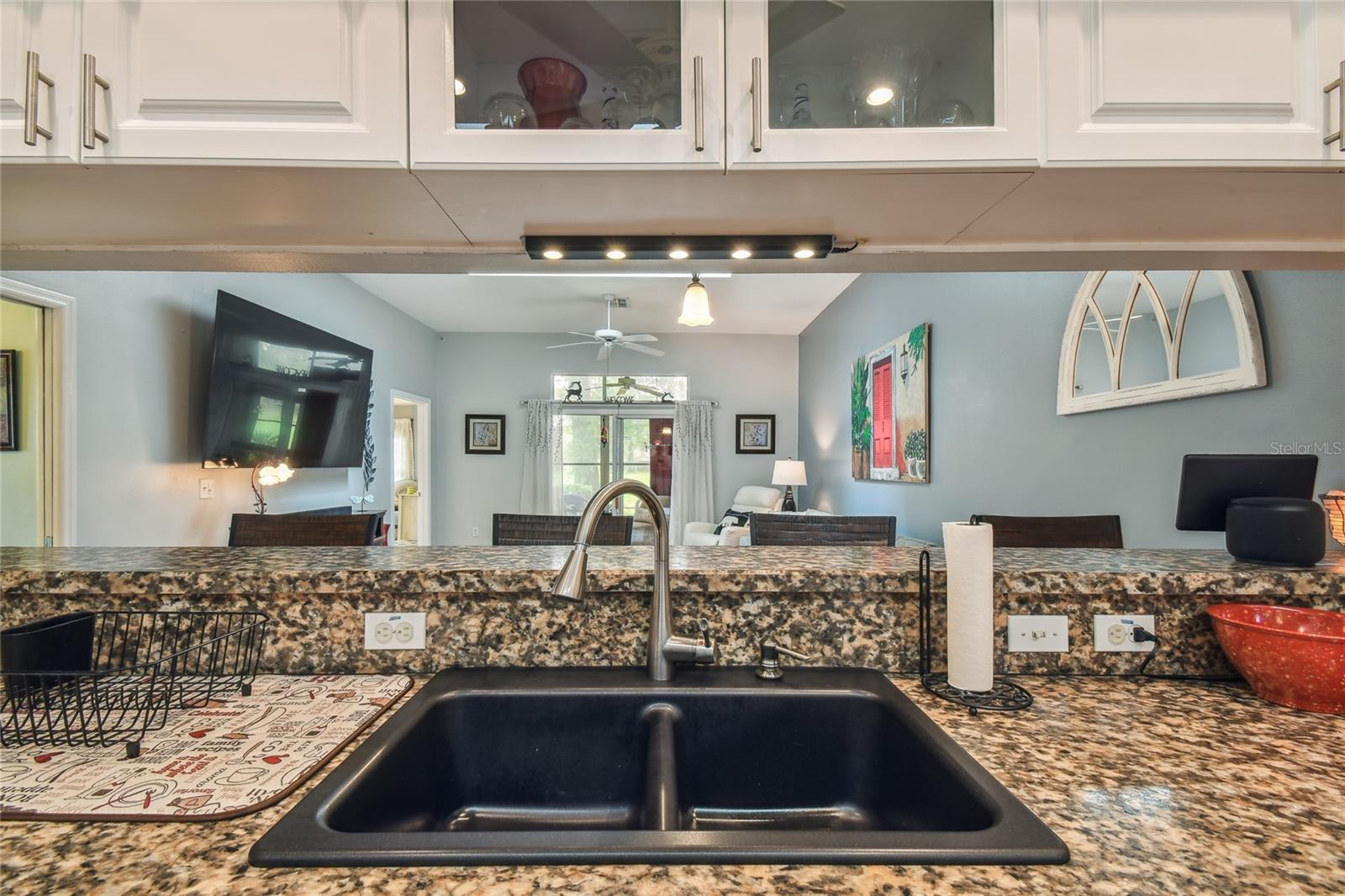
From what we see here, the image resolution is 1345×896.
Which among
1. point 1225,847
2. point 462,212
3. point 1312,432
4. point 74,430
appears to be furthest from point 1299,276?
point 74,430

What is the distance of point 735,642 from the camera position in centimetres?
98

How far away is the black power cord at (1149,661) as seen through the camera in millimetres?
955

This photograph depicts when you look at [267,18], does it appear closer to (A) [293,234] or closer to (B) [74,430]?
(A) [293,234]

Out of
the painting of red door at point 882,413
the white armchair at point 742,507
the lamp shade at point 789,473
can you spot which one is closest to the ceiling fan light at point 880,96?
the painting of red door at point 882,413

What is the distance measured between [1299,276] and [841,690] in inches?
68.8

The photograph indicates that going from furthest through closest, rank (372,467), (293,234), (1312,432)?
(372,467) < (1312,432) < (293,234)

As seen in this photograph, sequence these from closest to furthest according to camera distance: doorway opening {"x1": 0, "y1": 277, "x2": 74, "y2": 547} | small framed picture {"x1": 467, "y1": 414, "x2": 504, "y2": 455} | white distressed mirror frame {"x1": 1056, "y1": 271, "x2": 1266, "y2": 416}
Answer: white distressed mirror frame {"x1": 1056, "y1": 271, "x2": 1266, "y2": 416}
doorway opening {"x1": 0, "y1": 277, "x2": 74, "y2": 547}
small framed picture {"x1": 467, "y1": 414, "x2": 504, "y2": 455}

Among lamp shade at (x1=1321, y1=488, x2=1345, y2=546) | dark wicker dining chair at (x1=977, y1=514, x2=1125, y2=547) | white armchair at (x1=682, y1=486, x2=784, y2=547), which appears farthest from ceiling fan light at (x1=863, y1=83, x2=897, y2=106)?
white armchair at (x1=682, y1=486, x2=784, y2=547)

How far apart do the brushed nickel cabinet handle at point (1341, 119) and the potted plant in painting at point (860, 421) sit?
12.8 ft

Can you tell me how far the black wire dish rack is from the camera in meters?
0.74

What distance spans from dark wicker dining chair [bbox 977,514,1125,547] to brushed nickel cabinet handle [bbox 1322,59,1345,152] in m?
1.19

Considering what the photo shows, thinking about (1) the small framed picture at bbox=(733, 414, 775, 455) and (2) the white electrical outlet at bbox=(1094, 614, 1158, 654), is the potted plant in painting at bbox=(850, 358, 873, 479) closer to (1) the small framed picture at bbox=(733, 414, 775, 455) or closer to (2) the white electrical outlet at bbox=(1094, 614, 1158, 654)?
(1) the small framed picture at bbox=(733, 414, 775, 455)

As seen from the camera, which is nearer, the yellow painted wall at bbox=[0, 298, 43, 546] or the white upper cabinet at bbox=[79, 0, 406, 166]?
the white upper cabinet at bbox=[79, 0, 406, 166]

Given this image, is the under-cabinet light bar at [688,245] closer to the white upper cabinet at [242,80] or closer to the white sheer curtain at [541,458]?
the white upper cabinet at [242,80]
